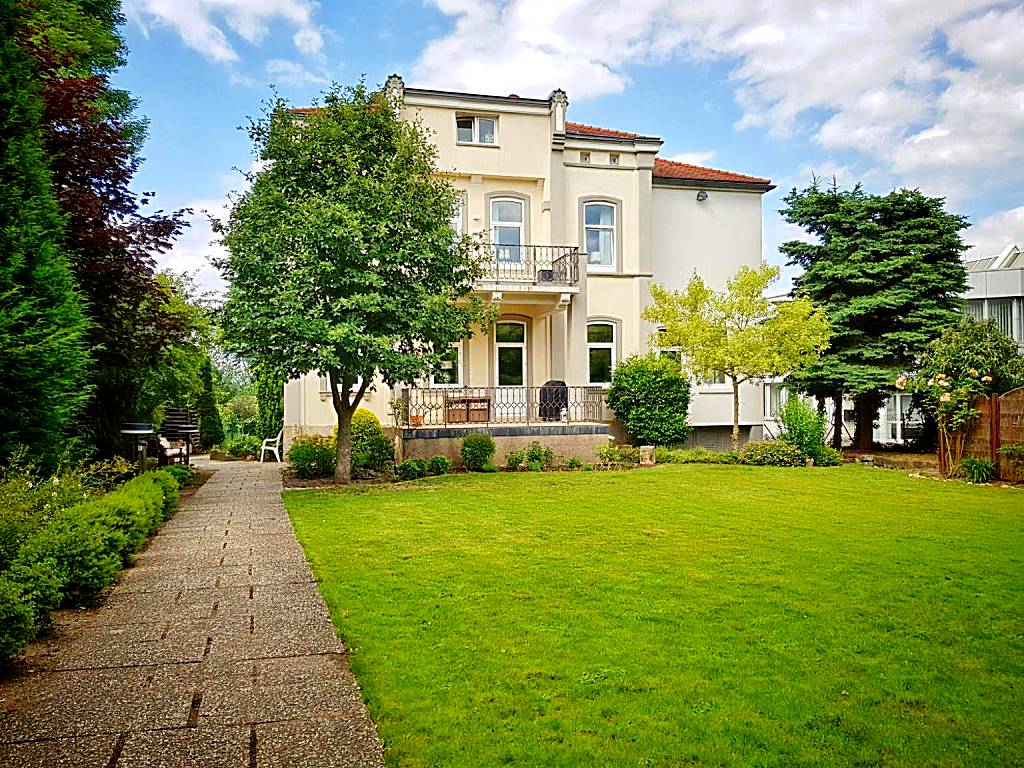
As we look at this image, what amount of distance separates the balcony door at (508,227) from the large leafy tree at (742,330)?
4342mm

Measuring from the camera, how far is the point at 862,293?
21.9m

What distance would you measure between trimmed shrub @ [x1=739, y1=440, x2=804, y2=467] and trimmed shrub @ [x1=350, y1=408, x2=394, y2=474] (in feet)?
28.8

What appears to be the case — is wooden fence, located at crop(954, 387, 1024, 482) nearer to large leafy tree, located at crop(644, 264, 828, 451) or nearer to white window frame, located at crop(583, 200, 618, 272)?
large leafy tree, located at crop(644, 264, 828, 451)

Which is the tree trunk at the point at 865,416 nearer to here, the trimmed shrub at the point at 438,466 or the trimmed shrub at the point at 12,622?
the trimmed shrub at the point at 438,466

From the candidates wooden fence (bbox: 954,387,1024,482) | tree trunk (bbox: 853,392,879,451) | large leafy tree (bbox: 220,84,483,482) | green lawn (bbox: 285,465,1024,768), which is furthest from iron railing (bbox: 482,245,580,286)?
green lawn (bbox: 285,465,1024,768)

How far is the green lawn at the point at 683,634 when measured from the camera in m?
3.56

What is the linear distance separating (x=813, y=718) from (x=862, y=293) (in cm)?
2071

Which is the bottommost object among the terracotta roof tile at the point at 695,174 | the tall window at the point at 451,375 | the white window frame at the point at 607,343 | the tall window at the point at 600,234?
the tall window at the point at 451,375

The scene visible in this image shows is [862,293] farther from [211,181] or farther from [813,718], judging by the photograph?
[813,718]

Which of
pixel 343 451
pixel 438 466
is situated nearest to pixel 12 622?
pixel 343 451

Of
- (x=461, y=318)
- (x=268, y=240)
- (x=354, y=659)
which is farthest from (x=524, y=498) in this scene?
(x=354, y=659)

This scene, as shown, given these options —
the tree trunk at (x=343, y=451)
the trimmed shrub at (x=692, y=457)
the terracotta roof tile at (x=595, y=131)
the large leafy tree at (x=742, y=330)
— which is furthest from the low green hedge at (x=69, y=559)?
the terracotta roof tile at (x=595, y=131)

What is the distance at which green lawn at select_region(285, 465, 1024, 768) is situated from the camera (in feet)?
11.7

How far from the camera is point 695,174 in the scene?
23859 mm
